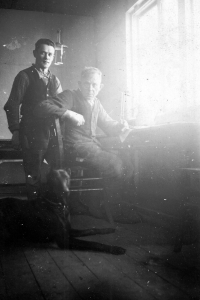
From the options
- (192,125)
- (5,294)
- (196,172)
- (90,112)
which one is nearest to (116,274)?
(5,294)

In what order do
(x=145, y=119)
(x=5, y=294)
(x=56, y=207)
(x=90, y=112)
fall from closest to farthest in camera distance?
(x=5, y=294) < (x=56, y=207) < (x=90, y=112) < (x=145, y=119)

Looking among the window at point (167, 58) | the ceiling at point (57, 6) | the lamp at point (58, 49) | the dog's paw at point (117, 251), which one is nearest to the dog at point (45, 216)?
the dog's paw at point (117, 251)

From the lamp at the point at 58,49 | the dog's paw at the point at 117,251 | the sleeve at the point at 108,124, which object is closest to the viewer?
the dog's paw at the point at 117,251

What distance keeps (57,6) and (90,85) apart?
3.72 meters

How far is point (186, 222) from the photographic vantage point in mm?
1668

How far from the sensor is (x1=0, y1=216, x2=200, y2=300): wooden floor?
1139mm

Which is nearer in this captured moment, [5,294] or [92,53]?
[5,294]

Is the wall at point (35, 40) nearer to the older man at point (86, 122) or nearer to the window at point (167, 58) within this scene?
the window at point (167, 58)

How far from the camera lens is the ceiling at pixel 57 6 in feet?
17.4

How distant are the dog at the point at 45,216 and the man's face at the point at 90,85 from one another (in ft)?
2.53

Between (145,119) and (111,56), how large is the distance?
225 centimetres

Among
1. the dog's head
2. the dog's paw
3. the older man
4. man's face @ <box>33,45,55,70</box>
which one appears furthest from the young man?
the dog's paw

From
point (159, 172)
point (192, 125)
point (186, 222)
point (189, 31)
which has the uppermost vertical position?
point (189, 31)

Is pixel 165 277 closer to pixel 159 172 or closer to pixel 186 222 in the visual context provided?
pixel 186 222
